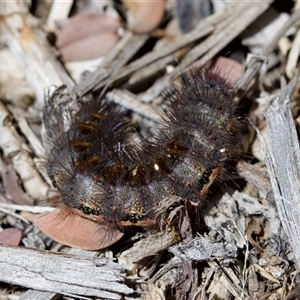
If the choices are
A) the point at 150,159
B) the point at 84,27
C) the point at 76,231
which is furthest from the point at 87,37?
the point at 76,231

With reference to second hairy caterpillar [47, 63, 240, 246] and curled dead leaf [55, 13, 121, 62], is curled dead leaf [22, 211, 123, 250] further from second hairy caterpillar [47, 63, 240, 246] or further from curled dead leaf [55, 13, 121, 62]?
curled dead leaf [55, 13, 121, 62]

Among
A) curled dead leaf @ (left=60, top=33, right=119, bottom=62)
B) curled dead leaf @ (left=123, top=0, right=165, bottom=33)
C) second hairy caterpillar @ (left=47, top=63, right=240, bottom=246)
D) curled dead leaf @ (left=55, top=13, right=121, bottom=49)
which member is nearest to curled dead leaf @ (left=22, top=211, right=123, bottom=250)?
second hairy caterpillar @ (left=47, top=63, right=240, bottom=246)

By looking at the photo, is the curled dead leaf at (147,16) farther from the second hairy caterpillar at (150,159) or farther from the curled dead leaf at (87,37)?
the second hairy caterpillar at (150,159)

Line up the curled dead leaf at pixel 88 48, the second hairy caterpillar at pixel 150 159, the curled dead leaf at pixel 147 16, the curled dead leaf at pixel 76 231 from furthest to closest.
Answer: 1. the curled dead leaf at pixel 147 16
2. the curled dead leaf at pixel 88 48
3. the curled dead leaf at pixel 76 231
4. the second hairy caterpillar at pixel 150 159

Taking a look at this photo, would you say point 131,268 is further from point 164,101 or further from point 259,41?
point 259,41

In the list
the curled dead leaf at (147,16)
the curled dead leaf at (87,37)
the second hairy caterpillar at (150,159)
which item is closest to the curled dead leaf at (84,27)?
the curled dead leaf at (87,37)

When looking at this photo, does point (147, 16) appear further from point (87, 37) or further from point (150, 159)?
point (150, 159)
